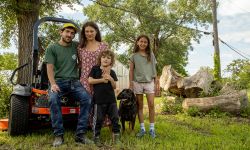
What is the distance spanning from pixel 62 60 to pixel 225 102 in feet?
18.4

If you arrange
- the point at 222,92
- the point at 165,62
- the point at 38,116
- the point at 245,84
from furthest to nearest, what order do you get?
the point at 165,62 < the point at 245,84 < the point at 222,92 < the point at 38,116

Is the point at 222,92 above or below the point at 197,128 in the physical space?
above

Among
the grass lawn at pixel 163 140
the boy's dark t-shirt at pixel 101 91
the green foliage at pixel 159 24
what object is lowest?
the grass lawn at pixel 163 140

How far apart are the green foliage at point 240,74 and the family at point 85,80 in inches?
267

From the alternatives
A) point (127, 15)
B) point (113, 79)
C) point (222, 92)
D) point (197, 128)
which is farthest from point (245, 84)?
point (127, 15)

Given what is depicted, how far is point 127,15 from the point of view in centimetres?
3419

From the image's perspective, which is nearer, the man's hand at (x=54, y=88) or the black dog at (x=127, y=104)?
the man's hand at (x=54, y=88)

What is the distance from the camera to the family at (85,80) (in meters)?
5.22

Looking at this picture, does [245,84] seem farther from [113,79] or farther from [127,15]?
[127,15]

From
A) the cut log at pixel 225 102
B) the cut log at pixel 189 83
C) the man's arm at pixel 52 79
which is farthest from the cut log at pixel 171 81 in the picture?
the man's arm at pixel 52 79

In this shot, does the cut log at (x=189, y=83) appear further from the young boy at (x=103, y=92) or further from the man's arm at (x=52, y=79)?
the man's arm at (x=52, y=79)

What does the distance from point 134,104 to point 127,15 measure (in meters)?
28.9

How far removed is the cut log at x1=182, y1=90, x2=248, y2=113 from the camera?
953 centimetres

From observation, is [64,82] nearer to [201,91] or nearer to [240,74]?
[201,91]
